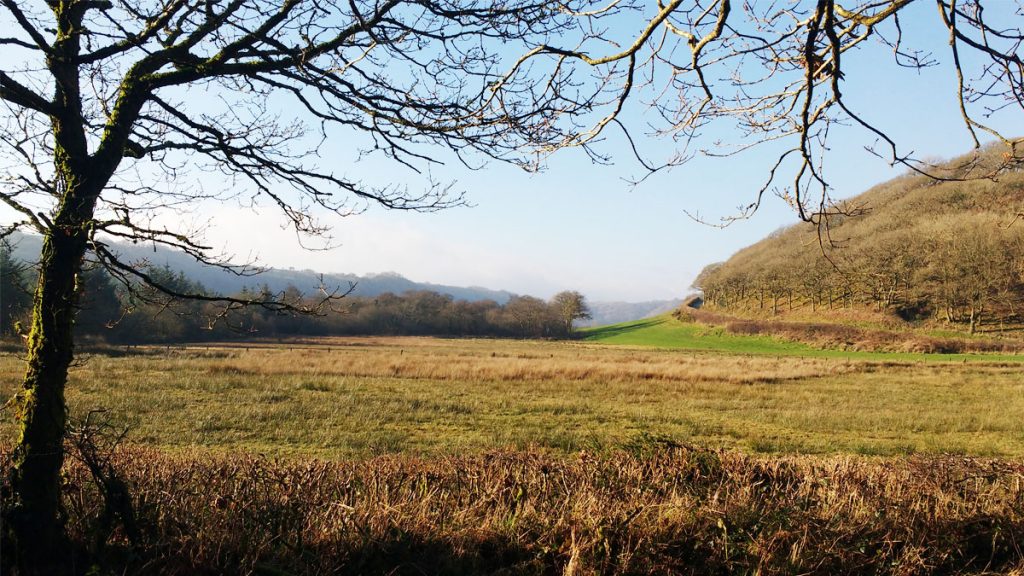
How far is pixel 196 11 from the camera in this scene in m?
3.69

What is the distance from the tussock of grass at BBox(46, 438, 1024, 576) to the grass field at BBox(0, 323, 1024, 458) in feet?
5.91

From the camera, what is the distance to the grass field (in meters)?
11.5

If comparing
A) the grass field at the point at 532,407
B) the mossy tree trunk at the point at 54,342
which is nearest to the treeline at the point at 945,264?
the grass field at the point at 532,407

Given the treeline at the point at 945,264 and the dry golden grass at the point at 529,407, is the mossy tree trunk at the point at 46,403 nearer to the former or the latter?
the dry golden grass at the point at 529,407

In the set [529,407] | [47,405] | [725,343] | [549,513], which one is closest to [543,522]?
[549,513]

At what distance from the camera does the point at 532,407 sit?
16.6 meters

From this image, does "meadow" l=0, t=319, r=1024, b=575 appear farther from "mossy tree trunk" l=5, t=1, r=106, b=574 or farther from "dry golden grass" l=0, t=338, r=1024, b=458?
"dry golden grass" l=0, t=338, r=1024, b=458

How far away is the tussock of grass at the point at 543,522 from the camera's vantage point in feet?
10.5

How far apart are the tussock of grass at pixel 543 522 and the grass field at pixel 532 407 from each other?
1.80 meters

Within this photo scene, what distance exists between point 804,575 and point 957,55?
136 inches

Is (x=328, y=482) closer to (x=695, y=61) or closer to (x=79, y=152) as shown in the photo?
(x=79, y=152)

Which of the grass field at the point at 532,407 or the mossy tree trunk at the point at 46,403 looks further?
the grass field at the point at 532,407

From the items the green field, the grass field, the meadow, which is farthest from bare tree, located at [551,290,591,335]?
the meadow

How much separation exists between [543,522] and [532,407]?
13253 millimetres
